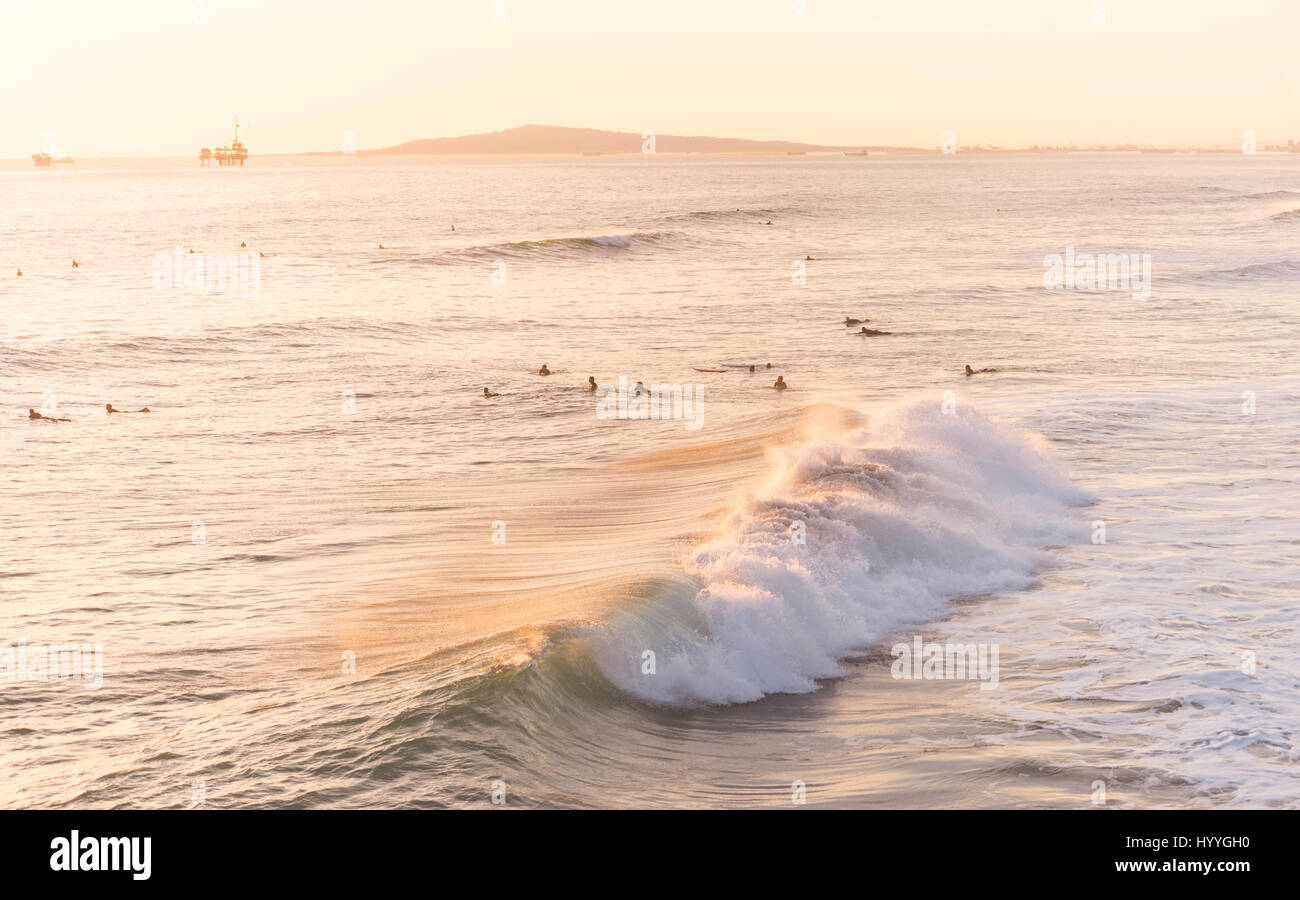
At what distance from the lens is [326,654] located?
1000 centimetres

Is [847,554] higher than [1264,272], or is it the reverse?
[1264,272]

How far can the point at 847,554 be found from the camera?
501 inches

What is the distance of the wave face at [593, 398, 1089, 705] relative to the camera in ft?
33.1

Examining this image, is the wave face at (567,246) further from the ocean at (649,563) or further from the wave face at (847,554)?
the wave face at (847,554)

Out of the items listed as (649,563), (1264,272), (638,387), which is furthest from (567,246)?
(649,563)

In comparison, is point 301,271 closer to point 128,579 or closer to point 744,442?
point 744,442

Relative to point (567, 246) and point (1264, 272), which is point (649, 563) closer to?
point (1264, 272)

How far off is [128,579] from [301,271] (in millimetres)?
36866

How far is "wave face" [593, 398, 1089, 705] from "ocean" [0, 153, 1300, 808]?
56mm

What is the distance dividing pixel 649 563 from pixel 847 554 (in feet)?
7.24

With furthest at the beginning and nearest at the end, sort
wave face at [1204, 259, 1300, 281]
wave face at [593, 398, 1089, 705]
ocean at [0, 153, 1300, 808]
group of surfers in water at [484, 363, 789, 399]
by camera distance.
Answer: wave face at [1204, 259, 1300, 281] → group of surfers in water at [484, 363, 789, 399] → wave face at [593, 398, 1089, 705] → ocean at [0, 153, 1300, 808]

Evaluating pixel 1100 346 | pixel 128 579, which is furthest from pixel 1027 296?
A: pixel 128 579

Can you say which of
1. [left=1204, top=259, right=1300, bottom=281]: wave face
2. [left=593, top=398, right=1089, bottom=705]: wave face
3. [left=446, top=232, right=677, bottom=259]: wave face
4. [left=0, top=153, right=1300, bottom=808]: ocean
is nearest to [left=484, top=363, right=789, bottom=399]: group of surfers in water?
[left=0, top=153, right=1300, bottom=808]: ocean

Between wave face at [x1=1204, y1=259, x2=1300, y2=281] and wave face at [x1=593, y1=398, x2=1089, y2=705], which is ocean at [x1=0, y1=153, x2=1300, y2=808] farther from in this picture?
wave face at [x1=1204, y1=259, x2=1300, y2=281]
